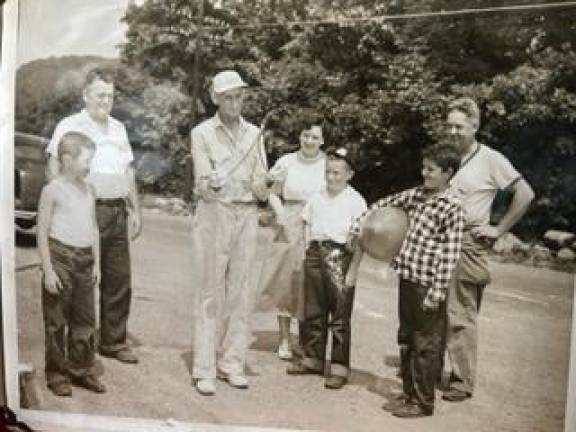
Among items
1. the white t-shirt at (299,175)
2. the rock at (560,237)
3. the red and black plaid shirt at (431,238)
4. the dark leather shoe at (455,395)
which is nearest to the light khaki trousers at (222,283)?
the white t-shirt at (299,175)

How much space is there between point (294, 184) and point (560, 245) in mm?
817

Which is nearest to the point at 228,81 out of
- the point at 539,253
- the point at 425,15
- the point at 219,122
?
the point at 219,122

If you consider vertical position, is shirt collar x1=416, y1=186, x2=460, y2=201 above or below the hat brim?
below

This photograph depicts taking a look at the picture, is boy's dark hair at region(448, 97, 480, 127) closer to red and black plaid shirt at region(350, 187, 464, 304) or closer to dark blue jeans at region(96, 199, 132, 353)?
red and black plaid shirt at region(350, 187, 464, 304)

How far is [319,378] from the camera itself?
2.65m

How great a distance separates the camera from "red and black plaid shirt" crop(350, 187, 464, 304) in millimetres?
2516

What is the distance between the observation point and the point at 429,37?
2.49m

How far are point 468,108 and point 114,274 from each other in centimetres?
123

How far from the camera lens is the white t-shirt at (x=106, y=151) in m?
2.66

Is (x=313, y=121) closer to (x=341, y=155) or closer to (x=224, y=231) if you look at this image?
(x=341, y=155)

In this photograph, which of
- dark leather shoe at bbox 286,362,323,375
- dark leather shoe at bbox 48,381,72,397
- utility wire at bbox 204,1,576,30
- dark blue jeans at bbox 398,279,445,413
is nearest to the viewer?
utility wire at bbox 204,1,576,30

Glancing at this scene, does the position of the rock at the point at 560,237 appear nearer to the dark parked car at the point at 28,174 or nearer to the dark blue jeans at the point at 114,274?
the dark blue jeans at the point at 114,274

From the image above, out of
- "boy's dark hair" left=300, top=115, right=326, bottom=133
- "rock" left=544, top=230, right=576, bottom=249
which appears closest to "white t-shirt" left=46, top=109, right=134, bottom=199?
"boy's dark hair" left=300, top=115, right=326, bottom=133

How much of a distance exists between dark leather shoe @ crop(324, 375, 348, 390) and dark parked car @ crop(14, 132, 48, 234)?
1.07 m
